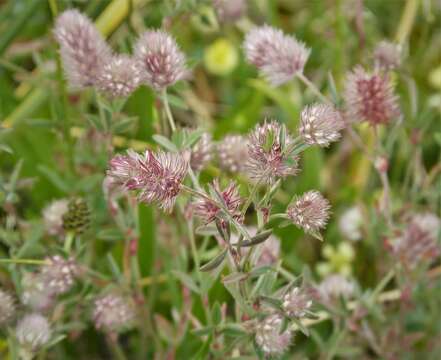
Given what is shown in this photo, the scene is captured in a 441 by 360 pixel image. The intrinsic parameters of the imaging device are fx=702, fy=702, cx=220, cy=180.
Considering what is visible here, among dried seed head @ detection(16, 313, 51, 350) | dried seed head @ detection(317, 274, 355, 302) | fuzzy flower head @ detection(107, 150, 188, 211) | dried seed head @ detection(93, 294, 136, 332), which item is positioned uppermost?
fuzzy flower head @ detection(107, 150, 188, 211)

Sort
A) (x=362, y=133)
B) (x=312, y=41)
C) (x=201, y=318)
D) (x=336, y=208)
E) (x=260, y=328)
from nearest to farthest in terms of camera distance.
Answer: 1. (x=260, y=328)
2. (x=201, y=318)
3. (x=336, y=208)
4. (x=362, y=133)
5. (x=312, y=41)

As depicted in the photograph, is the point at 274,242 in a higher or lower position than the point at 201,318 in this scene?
higher

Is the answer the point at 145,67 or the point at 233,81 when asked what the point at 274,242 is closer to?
the point at 145,67

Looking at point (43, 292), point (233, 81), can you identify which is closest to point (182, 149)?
point (43, 292)

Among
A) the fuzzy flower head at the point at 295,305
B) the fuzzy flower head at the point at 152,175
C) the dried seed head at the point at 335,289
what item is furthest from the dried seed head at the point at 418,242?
the fuzzy flower head at the point at 152,175

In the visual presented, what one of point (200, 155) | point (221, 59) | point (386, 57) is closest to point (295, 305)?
point (200, 155)

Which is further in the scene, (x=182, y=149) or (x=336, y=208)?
(x=336, y=208)

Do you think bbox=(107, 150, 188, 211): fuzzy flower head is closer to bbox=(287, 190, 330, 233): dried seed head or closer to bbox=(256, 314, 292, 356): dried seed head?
bbox=(287, 190, 330, 233): dried seed head

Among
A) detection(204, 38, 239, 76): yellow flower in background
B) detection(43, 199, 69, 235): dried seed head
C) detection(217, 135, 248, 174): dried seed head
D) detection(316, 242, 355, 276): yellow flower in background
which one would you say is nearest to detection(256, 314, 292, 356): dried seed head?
detection(217, 135, 248, 174): dried seed head
